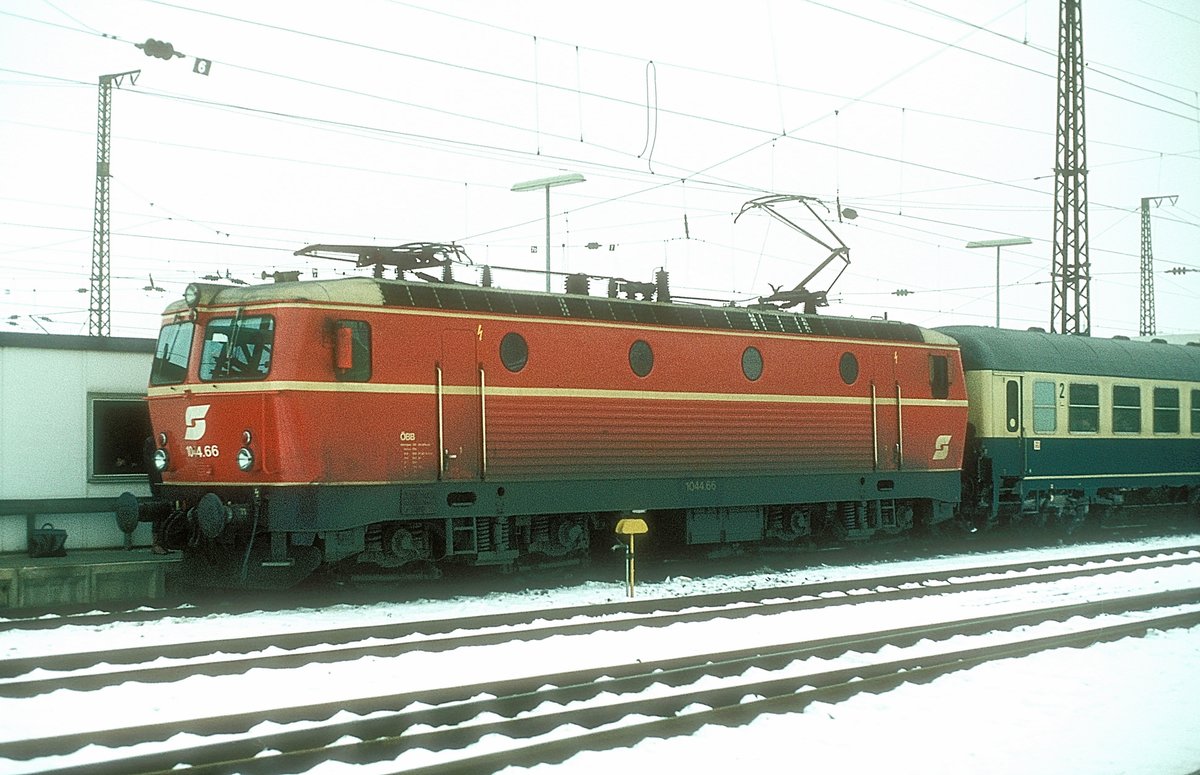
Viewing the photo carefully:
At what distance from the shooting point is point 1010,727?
864 cm

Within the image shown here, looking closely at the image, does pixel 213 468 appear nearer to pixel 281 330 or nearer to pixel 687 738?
pixel 281 330

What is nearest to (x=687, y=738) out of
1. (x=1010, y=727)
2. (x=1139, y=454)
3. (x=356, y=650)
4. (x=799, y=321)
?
(x=1010, y=727)

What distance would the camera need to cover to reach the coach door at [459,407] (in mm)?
14320

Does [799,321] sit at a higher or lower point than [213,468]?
higher

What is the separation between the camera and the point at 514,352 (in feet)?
49.3

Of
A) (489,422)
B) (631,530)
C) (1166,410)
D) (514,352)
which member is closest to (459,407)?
(489,422)

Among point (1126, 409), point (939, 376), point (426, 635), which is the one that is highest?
point (939, 376)

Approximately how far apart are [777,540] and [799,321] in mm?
3792

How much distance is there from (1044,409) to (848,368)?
5.62 metres

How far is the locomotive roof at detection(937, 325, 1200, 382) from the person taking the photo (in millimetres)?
21828

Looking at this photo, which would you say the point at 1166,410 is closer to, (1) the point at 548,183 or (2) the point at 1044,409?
(2) the point at 1044,409

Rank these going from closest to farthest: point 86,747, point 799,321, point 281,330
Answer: point 86,747, point 281,330, point 799,321

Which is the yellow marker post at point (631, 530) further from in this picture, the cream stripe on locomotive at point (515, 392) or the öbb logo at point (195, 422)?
the öbb logo at point (195, 422)

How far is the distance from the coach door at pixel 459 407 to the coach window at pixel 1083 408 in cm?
1325
